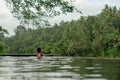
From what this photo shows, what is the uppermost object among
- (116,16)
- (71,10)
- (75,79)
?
(116,16)

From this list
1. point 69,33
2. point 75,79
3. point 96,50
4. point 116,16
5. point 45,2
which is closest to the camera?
point 45,2

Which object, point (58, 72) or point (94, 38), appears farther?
point (94, 38)

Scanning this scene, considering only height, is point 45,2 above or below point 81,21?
below

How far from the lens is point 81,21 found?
132 metres

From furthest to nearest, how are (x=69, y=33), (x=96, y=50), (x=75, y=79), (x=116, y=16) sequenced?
(x=69, y=33), (x=96, y=50), (x=116, y=16), (x=75, y=79)

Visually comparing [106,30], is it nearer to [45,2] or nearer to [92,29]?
[92,29]

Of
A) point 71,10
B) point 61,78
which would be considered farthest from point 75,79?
point 71,10

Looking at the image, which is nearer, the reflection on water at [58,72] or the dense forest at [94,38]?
the reflection on water at [58,72]

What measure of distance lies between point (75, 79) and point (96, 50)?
105 meters

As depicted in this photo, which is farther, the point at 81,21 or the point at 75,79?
the point at 81,21

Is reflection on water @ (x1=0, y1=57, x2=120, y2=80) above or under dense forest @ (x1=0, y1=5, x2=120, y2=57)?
under

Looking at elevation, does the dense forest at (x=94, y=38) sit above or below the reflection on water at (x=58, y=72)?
above

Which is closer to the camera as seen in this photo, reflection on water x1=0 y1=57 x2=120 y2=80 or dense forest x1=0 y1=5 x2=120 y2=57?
reflection on water x1=0 y1=57 x2=120 y2=80

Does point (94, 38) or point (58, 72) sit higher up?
point (94, 38)
